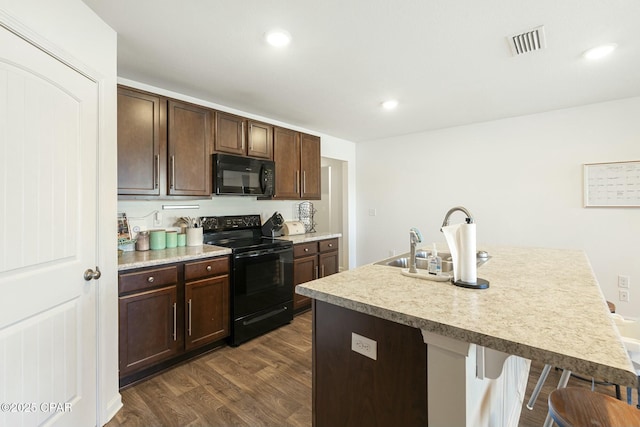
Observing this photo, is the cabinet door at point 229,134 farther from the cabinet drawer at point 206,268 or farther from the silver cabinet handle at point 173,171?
the cabinet drawer at point 206,268

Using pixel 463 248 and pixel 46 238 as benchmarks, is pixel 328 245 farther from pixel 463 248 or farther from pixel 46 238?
pixel 46 238

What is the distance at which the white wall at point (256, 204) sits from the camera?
2.57 m

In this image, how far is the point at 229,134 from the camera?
2.83 metres

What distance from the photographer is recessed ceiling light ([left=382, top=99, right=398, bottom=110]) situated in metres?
3.01

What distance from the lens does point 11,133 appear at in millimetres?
1171

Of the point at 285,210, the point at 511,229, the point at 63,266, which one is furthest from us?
the point at 285,210

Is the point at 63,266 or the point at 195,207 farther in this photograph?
the point at 195,207

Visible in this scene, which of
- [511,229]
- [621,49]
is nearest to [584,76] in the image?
[621,49]

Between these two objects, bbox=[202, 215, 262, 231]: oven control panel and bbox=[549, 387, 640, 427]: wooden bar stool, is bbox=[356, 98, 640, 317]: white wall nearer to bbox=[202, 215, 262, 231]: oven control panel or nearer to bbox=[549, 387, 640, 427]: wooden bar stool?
bbox=[549, 387, 640, 427]: wooden bar stool

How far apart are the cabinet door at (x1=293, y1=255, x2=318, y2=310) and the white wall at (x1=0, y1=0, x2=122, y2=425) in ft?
5.75

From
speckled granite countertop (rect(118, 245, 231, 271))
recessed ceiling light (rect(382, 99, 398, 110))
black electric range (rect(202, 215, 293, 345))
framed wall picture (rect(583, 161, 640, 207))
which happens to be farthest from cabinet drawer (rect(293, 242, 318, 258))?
framed wall picture (rect(583, 161, 640, 207))

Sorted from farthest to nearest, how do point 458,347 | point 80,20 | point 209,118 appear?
point 209,118 → point 80,20 → point 458,347

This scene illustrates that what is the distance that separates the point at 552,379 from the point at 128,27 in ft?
12.5

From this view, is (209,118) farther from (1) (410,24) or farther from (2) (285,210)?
(1) (410,24)
